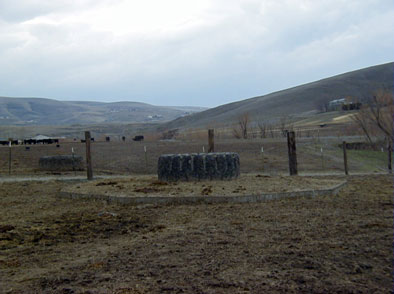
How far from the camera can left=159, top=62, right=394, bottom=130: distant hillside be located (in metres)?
125

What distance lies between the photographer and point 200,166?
47.4 feet

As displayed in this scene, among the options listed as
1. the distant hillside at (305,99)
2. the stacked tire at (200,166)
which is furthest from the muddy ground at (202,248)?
the distant hillside at (305,99)

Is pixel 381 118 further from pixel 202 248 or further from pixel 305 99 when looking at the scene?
pixel 305 99

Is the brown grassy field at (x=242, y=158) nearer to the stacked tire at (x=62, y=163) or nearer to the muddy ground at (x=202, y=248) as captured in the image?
the stacked tire at (x=62, y=163)

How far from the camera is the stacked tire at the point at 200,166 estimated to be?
1441 cm

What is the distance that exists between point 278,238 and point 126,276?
2.57 meters

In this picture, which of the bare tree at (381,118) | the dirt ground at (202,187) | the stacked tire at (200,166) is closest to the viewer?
the dirt ground at (202,187)

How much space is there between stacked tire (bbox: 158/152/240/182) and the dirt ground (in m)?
0.29

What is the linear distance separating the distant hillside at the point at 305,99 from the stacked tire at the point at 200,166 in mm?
101276

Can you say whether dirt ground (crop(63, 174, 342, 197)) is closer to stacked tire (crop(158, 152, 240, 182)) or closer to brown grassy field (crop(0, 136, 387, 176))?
stacked tire (crop(158, 152, 240, 182))

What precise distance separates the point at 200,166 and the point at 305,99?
125 m

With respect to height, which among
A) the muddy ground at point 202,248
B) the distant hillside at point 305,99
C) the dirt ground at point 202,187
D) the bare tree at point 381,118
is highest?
the distant hillside at point 305,99

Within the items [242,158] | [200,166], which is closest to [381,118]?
[242,158]

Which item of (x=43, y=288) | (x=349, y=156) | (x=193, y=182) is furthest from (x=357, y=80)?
(x=43, y=288)
